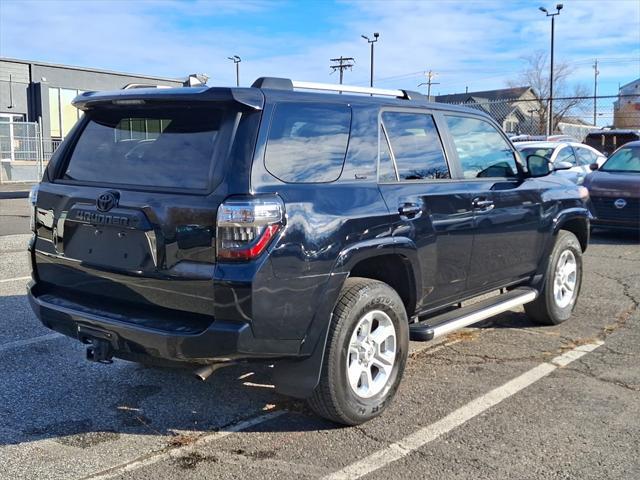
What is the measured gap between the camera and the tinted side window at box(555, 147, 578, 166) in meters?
14.6

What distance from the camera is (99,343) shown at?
144 inches

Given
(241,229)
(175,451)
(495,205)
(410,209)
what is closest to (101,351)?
(175,451)

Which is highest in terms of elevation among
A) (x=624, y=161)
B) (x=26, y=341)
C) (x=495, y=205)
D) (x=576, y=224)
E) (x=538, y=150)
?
(x=538, y=150)

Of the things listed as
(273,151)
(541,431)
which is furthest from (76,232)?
(541,431)

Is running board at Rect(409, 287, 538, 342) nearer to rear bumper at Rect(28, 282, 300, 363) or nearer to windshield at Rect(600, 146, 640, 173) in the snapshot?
rear bumper at Rect(28, 282, 300, 363)

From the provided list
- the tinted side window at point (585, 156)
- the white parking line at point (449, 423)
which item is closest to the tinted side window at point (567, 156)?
the tinted side window at point (585, 156)

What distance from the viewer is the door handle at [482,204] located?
15.9ft

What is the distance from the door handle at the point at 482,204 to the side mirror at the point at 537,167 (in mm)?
870

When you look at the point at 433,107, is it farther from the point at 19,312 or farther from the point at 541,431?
the point at 19,312

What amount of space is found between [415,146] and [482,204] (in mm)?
760

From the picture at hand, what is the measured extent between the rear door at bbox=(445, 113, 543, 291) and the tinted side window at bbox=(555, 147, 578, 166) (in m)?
9.62

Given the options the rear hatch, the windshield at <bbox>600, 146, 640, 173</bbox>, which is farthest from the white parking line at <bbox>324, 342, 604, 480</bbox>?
the windshield at <bbox>600, 146, 640, 173</bbox>

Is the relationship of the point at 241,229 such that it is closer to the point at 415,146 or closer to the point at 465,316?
the point at 415,146

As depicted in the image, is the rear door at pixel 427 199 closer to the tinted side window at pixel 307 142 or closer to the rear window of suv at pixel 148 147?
the tinted side window at pixel 307 142
